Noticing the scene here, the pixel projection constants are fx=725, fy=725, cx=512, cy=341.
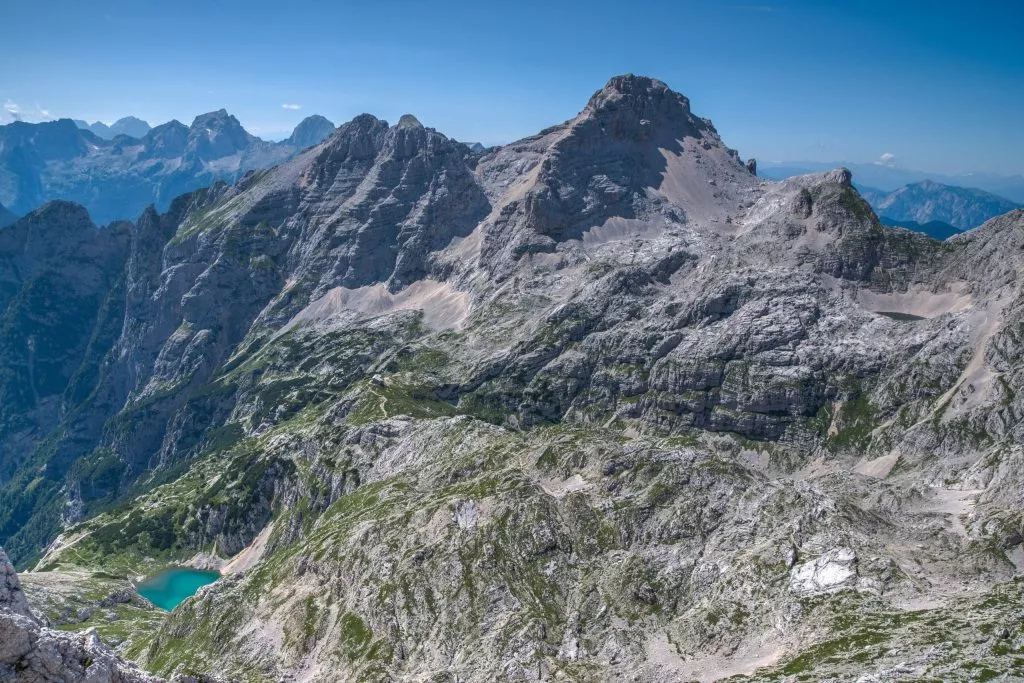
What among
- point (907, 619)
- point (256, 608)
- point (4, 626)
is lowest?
point (256, 608)

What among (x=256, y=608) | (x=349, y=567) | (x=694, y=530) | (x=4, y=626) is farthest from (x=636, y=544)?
(x=4, y=626)

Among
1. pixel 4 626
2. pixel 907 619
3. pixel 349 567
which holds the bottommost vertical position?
pixel 349 567

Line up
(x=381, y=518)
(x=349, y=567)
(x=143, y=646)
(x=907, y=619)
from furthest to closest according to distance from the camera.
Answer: (x=143, y=646) < (x=381, y=518) < (x=349, y=567) < (x=907, y=619)

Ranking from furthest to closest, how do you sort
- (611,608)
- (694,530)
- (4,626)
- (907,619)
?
(694,530) → (611,608) → (907,619) → (4,626)

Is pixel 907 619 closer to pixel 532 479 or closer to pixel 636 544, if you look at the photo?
pixel 636 544

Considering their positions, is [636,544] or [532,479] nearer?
[636,544]

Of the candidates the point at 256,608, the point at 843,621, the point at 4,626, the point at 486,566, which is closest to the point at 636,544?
the point at 486,566

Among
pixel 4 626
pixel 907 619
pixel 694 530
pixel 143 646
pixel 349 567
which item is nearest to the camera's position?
pixel 4 626

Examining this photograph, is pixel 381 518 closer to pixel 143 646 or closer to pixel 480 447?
pixel 480 447

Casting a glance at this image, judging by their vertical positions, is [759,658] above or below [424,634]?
above
